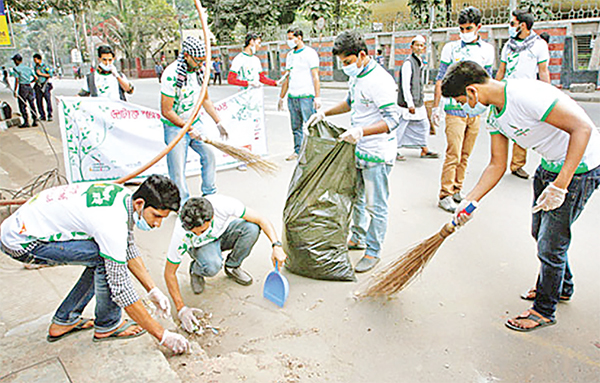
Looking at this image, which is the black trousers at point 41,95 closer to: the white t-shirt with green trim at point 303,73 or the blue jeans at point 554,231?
the white t-shirt with green trim at point 303,73

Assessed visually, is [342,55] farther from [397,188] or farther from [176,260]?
[397,188]

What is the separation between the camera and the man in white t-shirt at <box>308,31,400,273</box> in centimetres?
291

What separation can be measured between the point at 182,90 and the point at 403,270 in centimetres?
Result: 236

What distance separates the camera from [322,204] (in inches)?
118

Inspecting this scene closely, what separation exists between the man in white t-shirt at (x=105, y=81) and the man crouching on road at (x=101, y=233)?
3.83 meters

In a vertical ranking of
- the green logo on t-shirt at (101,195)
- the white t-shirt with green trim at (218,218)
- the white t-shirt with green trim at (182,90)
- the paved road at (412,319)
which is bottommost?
the paved road at (412,319)

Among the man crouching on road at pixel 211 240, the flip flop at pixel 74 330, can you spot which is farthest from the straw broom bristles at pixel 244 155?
the flip flop at pixel 74 330

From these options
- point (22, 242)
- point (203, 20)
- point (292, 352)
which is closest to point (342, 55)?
point (203, 20)

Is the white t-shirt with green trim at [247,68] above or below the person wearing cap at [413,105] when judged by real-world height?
above

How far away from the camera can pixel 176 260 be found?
2637 mm

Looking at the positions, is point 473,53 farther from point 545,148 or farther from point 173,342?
point 173,342

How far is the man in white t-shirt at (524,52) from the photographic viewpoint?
4562 mm

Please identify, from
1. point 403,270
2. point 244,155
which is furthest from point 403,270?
point 244,155

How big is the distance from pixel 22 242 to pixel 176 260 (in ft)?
2.55
